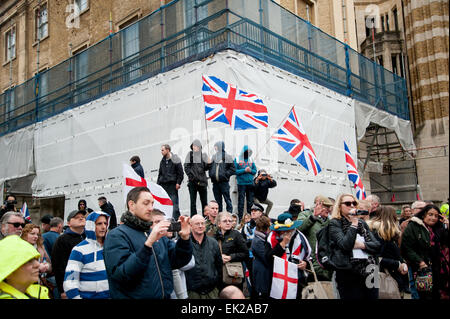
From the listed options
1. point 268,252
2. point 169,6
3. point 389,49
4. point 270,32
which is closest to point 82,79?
point 169,6

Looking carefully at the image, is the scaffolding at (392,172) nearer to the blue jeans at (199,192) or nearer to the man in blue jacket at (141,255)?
the blue jeans at (199,192)

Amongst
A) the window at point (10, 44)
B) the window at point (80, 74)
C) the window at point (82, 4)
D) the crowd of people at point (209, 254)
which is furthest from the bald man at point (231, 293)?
the window at point (10, 44)

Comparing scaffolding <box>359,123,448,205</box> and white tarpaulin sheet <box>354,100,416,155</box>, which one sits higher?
white tarpaulin sheet <box>354,100,416,155</box>

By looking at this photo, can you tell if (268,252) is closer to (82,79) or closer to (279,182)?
(279,182)

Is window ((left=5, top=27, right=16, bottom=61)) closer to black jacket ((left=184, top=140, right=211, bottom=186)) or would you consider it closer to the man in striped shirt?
black jacket ((left=184, top=140, right=211, bottom=186))

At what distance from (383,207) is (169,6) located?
9156 mm

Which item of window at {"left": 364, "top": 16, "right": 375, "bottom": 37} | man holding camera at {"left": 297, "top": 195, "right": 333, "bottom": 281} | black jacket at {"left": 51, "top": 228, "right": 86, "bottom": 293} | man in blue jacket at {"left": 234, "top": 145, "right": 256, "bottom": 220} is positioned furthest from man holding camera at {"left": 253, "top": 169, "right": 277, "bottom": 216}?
window at {"left": 364, "top": 16, "right": 375, "bottom": 37}

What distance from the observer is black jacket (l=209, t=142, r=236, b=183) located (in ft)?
28.9

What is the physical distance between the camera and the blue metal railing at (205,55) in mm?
11030

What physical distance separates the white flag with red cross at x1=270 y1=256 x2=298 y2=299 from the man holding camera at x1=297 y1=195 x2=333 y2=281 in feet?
3.01

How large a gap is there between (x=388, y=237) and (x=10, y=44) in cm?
2734

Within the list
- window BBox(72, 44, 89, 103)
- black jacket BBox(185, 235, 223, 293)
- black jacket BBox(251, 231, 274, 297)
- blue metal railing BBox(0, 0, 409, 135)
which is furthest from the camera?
window BBox(72, 44, 89, 103)

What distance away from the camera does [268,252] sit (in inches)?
190

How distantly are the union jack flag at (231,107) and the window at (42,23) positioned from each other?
17.9 m
